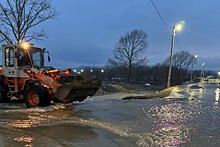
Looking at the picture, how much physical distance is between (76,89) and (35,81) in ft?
6.64

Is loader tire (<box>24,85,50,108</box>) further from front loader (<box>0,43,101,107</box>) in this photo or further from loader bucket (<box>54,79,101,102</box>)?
loader bucket (<box>54,79,101,102</box>)

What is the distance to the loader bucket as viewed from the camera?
293 inches

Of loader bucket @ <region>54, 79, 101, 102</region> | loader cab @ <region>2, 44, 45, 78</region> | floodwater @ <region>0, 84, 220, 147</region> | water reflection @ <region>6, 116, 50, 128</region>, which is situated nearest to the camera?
floodwater @ <region>0, 84, 220, 147</region>

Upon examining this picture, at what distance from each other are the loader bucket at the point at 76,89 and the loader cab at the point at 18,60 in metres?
2.28

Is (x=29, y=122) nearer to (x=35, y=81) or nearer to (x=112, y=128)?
(x=112, y=128)

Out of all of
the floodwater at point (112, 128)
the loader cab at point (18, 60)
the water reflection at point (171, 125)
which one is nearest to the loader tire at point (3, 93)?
the loader cab at point (18, 60)

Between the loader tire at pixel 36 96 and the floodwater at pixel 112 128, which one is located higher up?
the loader tire at pixel 36 96

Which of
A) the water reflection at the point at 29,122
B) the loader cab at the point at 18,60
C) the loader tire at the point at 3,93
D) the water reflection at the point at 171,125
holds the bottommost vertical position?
the water reflection at the point at 29,122

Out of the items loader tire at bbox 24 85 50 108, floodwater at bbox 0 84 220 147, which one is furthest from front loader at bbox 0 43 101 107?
floodwater at bbox 0 84 220 147

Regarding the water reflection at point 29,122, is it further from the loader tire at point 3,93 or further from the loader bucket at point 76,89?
the loader tire at point 3,93

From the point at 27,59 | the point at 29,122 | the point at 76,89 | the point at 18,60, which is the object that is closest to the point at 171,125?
the point at 76,89

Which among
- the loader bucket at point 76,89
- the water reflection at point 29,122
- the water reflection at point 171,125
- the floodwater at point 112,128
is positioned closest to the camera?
the floodwater at point 112,128

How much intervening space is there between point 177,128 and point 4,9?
17056 mm

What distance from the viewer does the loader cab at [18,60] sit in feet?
28.8
